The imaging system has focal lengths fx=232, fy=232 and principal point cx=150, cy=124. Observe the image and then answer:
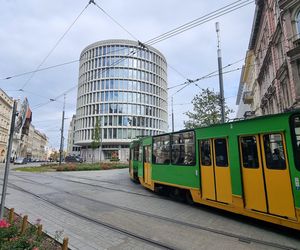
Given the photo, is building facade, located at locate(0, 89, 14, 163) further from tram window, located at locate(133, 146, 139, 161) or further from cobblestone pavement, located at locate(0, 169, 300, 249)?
cobblestone pavement, located at locate(0, 169, 300, 249)

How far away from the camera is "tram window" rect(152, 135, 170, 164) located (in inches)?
399

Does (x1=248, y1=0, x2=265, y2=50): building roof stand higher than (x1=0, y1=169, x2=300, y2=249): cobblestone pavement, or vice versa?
(x1=248, y1=0, x2=265, y2=50): building roof

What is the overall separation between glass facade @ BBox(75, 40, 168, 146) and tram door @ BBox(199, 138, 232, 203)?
53.2m

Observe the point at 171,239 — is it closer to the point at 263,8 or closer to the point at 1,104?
the point at 263,8

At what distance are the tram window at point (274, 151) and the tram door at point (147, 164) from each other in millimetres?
6594

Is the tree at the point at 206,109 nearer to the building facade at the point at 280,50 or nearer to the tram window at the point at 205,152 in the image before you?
the building facade at the point at 280,50

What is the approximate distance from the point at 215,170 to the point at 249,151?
1.36 m

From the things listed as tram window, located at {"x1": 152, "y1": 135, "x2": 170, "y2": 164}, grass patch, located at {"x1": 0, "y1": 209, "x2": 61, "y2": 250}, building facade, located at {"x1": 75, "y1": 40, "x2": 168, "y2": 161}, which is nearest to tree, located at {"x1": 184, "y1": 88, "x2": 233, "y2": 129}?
tram window, located at {"x1": 152, "y1": 135, "x2": 170, "y2": 164}

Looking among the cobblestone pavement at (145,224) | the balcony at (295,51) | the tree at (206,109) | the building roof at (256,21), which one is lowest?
the cobblestone pavement at (145,224)

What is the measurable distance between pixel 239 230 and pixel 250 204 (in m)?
0.76

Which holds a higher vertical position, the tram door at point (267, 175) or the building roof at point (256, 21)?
the building roof at point (256, 21)

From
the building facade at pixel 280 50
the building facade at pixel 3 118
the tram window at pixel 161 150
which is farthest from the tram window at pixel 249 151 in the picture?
the building facade at pixel 3 118

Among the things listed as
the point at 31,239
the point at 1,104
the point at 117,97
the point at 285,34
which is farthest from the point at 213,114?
the point at 1,104

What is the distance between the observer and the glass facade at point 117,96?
62.9 m
